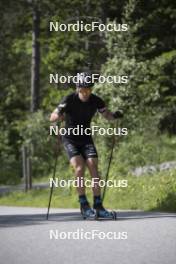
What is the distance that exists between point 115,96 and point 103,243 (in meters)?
11.8

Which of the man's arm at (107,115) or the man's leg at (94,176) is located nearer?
the man's leg at (94,176)

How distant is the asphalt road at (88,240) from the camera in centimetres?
815

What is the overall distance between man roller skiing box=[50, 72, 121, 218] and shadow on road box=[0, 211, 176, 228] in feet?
1.09

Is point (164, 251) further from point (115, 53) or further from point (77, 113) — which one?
point (115, 53)

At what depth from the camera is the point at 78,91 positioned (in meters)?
11.4

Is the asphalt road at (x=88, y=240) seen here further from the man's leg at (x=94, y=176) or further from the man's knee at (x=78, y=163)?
the man's knee at (x=78, y=163)

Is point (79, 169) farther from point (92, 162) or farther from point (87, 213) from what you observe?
point (87, 213)

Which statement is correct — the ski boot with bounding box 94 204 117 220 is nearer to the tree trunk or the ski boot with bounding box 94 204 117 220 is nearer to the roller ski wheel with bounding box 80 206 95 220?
the roller ski wheel with bounding box 80 206 95 220

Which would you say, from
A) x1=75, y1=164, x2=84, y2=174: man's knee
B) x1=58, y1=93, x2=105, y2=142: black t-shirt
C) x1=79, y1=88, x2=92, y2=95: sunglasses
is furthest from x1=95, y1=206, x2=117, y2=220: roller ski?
x1=79, y1=88, x2=92, y2=95: sunglasses

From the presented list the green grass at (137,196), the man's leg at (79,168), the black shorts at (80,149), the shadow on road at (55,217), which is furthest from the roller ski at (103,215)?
the green grass at (137,196)

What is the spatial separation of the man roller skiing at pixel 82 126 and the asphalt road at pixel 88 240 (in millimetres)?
362

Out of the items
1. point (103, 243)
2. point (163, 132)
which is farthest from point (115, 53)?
point (103, 243)

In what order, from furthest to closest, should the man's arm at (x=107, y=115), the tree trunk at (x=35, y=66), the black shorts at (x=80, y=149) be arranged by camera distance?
1. the tree trunk at (x=35, y=66)
2. the man's arm at (x=107, y=115)
3. the black shorts at (x=80, y=149)

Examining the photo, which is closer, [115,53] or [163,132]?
[115,53]
